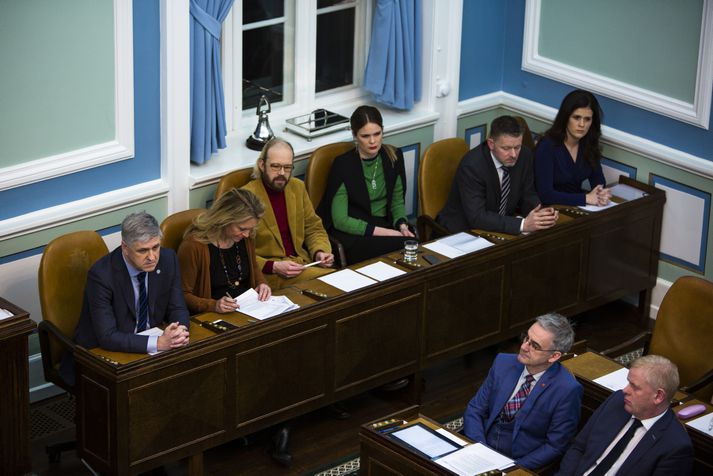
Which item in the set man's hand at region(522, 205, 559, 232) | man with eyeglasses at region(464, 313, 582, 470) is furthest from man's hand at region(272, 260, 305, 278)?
man with eyeglasses at region(464, 313, 582, 470)

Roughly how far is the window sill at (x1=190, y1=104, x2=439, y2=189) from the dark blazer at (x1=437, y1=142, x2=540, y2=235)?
72cm

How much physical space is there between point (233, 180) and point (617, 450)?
2721 millimetres

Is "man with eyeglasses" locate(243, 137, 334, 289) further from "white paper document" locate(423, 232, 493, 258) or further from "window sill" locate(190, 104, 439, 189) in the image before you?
"white paper document" locate(423, 232, 493, 258)

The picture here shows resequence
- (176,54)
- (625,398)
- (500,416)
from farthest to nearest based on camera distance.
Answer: (176,54), (500,416), (625,398)

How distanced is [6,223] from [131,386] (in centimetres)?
127

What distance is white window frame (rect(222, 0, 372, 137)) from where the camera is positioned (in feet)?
24.2

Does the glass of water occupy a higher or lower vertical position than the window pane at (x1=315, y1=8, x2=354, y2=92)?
lower

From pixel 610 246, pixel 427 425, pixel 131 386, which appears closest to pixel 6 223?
pixel 131 386

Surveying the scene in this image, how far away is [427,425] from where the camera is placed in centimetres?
530

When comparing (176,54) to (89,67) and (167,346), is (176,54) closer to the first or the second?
(89,67)

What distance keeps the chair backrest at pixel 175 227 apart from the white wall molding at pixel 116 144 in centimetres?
45

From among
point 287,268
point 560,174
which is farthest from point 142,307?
point 560,174

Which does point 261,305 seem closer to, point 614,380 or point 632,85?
point 614,380

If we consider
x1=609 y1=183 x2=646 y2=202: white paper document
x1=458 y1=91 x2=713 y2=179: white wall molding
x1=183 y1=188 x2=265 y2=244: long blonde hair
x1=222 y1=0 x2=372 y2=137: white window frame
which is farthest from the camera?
x1=609 y1=183 x2=646 y2=202: white paper document
